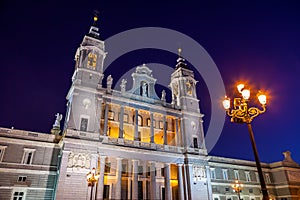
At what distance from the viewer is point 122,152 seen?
94.0 feet

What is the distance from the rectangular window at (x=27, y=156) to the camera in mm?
25945

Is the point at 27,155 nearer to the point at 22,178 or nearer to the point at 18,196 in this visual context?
the point at 22,178

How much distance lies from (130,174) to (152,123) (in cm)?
804

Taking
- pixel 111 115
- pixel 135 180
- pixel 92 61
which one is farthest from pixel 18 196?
pixel 92 61

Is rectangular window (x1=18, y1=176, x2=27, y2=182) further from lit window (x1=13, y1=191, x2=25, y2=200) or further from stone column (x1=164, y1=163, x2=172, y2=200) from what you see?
stone column (x1=164, y1=163, x2=172, y2=200)

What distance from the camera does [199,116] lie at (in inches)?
1503

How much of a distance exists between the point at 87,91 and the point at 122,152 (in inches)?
369

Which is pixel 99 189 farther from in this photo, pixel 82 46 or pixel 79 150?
pixel 82 46

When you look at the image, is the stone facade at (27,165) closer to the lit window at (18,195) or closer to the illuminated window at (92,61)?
the lit window at (18,195)

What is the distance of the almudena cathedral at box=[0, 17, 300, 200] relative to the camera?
2516 cm

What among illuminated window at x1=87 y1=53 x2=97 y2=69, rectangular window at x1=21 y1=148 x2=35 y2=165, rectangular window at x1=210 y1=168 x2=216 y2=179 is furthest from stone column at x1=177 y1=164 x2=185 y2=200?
rectangular window at x1=21 y1=148 x2=35 y2=165

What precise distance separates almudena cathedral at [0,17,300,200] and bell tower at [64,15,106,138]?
125mm

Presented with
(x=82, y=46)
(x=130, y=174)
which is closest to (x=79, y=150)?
(x=130, y=174)

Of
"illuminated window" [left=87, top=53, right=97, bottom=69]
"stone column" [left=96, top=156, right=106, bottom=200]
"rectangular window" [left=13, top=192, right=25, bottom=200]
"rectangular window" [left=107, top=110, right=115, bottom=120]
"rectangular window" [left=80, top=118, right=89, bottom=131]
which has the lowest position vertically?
"rectangular window" [left=13, top=192, right=25, bottom=200]
